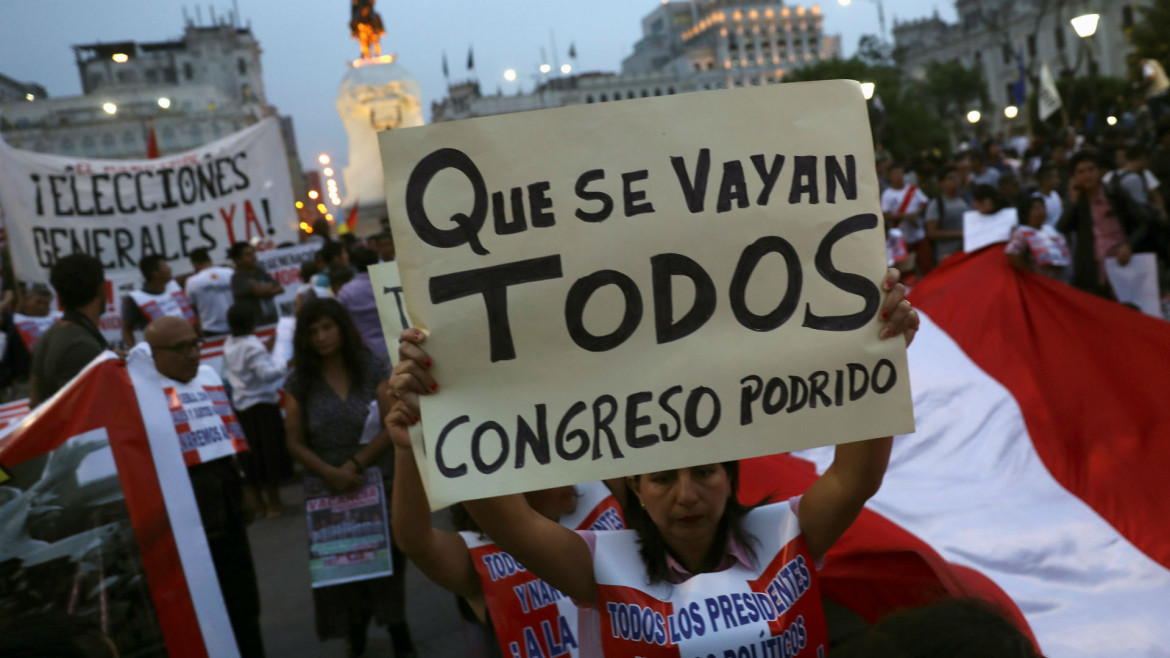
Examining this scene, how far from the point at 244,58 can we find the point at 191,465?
115 meters

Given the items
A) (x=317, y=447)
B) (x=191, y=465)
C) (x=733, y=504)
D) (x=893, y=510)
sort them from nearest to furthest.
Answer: (x=733, y=504), (x=191, y=465), (x=317, y=447), (x=893, y=510)

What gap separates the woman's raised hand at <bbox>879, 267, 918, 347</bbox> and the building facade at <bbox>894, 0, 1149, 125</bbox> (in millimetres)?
64378

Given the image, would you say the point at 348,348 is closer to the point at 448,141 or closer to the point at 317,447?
the point at 317,447

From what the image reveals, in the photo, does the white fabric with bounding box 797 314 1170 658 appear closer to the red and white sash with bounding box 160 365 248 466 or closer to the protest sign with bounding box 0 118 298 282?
the red and white sash with bounding box 160 365 248 466

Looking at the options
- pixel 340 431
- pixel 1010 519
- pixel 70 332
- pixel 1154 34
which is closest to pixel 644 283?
pixel 340 431

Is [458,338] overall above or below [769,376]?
above

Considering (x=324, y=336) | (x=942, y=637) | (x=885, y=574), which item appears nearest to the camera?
(x=942, y=637)

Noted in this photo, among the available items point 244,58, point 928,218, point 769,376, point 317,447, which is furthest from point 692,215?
point 244,58

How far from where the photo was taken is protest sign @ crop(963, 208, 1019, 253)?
7805 millimetres

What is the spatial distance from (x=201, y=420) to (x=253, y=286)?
4893 mm

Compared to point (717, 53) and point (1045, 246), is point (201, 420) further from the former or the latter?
point (717, 53)

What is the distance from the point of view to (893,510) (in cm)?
479

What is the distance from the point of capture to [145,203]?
7465 mm

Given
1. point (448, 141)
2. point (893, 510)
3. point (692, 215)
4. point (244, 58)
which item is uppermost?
point (244, 58)
